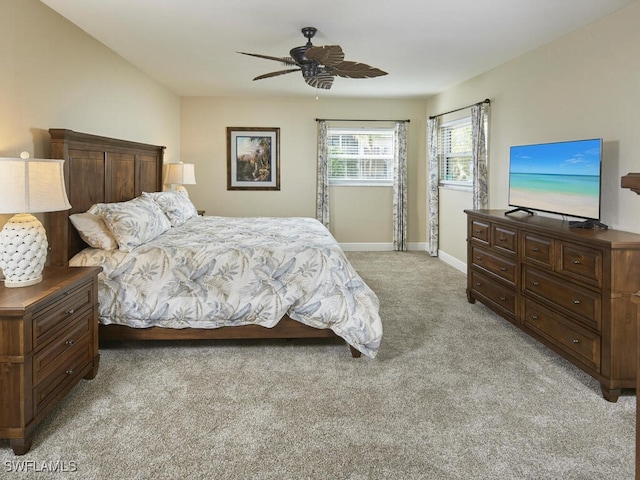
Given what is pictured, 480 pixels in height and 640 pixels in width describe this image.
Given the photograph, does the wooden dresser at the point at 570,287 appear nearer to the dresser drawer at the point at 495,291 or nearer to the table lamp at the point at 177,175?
the dresser drawer at the point at 495,291

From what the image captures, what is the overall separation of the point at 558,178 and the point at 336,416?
2.57m

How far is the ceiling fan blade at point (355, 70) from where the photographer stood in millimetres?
3551

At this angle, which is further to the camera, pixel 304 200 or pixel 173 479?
pixel 304 200

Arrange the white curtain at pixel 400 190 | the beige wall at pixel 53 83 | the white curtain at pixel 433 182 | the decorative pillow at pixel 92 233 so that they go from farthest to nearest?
the white curtain at pixel 400 190
the white curtain at pixel 433 182
the decorative pillow at pixel 92 233
the beige wall at pixel 53 83

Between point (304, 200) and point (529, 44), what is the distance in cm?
404

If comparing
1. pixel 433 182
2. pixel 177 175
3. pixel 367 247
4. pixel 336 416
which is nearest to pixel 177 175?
pixel 177 175

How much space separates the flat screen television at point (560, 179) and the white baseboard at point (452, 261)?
6.12 feet

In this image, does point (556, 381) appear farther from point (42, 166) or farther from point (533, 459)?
point (42, 166)

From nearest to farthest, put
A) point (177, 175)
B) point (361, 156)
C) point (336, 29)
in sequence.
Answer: point (336, 29)
point (177, 175)
point (361, 156)

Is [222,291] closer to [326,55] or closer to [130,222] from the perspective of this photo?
[130,222]

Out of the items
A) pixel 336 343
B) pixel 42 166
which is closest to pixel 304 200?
pixel 336 343

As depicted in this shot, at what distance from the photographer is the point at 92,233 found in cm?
336

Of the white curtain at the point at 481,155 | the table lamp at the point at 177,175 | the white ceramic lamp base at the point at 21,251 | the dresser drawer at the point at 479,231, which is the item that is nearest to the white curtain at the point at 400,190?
the white curtain at the point at 481,155

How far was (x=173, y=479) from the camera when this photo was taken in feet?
6.02
